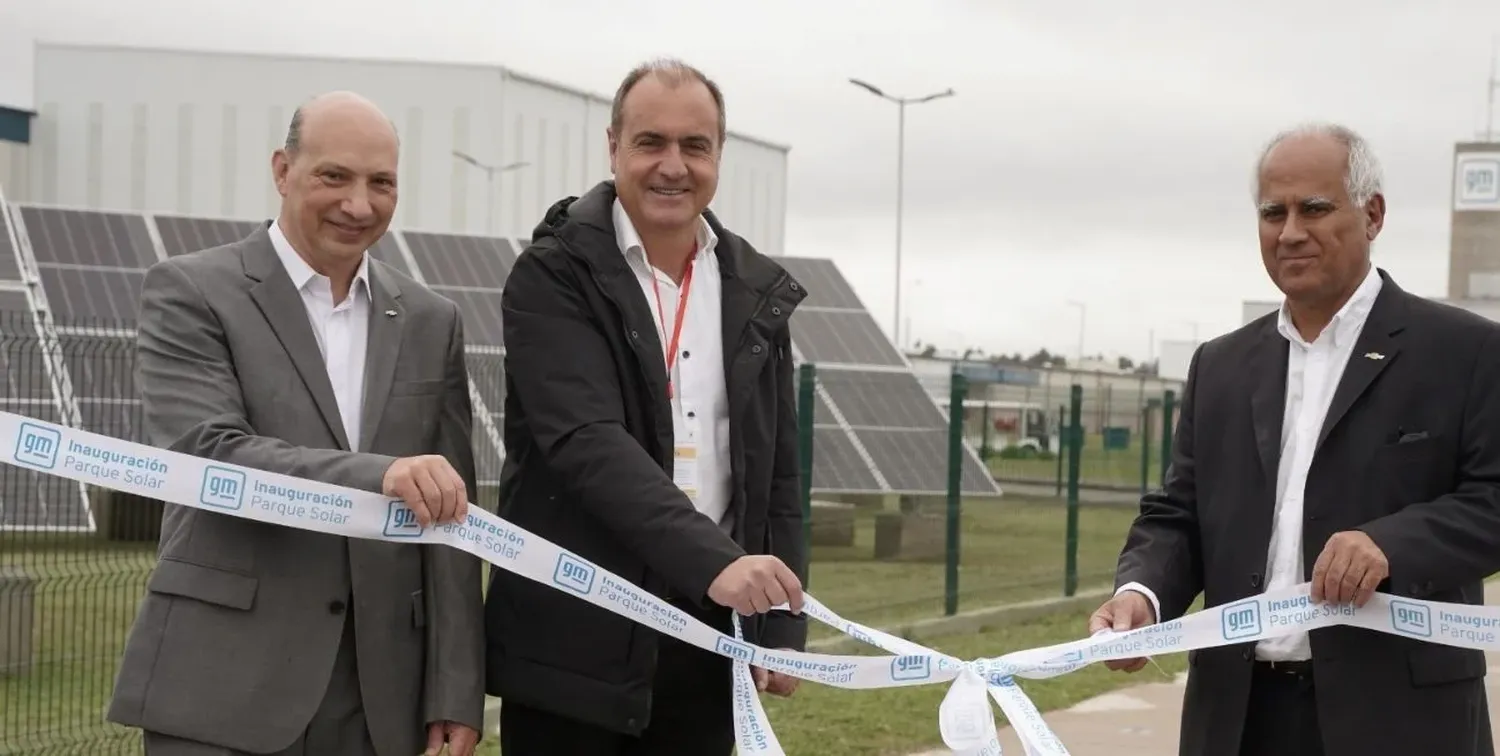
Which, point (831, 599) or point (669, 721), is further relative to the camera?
point (831, 599)

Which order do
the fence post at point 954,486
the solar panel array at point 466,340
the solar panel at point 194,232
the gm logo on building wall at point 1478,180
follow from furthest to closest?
1. the gm logo on building wall at point 1478,180
2. the solar panel at point 194,232
3. the fence post at point 954,486
4. the solar panel array at point 466,340

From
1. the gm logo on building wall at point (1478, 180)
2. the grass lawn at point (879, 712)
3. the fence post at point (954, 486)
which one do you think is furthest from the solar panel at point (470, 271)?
the gm logo on building wall at point (1478, 180)

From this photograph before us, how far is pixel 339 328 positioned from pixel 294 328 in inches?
5.4

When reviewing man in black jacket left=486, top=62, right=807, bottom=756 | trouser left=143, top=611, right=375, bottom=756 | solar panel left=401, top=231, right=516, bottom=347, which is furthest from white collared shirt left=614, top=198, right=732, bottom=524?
solar panel left=401, top=231, right=516, bottom=347

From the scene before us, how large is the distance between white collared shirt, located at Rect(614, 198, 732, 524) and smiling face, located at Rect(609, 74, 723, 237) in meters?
0.10

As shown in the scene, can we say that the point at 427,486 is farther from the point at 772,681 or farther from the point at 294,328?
the point at 772,681

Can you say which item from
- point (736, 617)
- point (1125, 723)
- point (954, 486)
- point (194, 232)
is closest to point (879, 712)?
point (1125, 723)

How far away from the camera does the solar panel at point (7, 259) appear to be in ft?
46.8

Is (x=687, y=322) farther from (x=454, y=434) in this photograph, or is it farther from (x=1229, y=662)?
(x=1229, y=662)

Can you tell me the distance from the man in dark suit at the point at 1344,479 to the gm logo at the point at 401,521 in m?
1.70

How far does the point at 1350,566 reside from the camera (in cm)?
355

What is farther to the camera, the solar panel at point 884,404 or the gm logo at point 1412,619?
the solar panel at point 884,404

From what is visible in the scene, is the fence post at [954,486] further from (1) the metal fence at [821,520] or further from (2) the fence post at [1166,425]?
(2) the fence post at [1166,425]

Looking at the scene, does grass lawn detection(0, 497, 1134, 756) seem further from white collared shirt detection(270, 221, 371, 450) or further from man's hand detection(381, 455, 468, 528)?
man's hand detection(381, 455, 468, 528)
